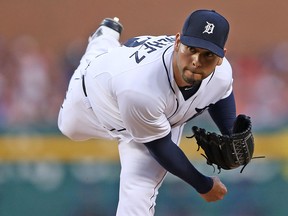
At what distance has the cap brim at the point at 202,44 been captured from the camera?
196 centimetres

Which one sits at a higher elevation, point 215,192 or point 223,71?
point 223,71

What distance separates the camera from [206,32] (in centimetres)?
198

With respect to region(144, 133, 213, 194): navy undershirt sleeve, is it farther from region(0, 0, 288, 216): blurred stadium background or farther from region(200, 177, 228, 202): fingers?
region(0, 0, 288, 216): blurred stadium background

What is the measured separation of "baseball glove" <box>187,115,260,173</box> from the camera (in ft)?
7.54

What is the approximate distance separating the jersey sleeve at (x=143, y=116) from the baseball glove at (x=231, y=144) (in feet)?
0.61

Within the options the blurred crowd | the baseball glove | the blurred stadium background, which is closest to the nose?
the baseball glove

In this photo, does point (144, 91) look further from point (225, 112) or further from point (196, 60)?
point (225, 112)

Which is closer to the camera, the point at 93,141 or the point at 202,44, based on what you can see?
the point at 202,44

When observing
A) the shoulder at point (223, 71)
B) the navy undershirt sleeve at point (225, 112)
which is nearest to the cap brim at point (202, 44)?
the shoulder at point (223, 71)

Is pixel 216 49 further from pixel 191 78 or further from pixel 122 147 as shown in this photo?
pixel 122 147

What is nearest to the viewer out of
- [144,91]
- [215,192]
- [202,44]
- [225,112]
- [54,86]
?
[202,44]

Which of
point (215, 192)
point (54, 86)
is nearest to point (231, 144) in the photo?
point (215, 192)

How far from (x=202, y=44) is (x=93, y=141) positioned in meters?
1.97

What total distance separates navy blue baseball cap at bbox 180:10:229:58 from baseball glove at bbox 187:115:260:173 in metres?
0.40
